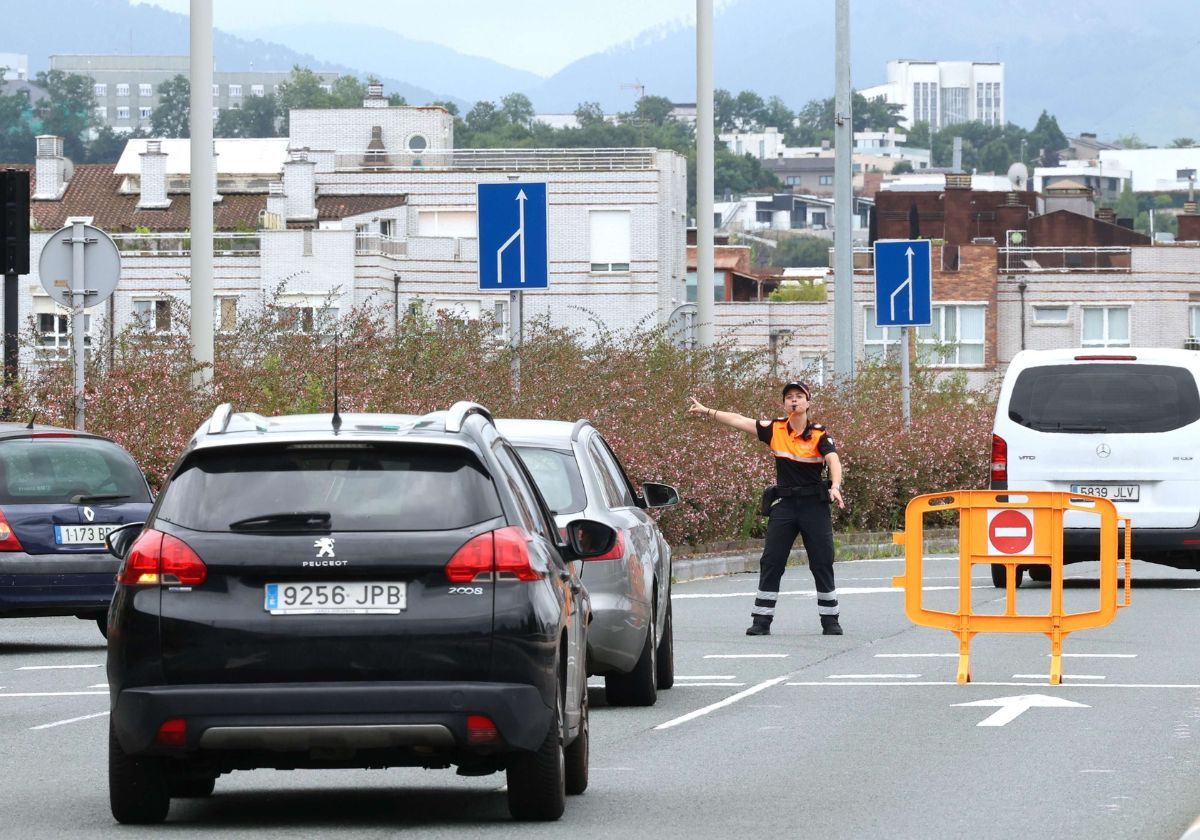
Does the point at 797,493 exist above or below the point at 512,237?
below

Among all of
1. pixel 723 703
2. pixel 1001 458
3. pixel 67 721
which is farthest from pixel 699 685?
pixel 1001 458

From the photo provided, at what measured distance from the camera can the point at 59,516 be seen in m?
17.7

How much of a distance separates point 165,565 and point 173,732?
0.58 metres

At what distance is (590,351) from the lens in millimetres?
30312

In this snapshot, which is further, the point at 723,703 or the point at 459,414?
the point at 723,703

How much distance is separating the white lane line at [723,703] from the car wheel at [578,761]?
2562 millimetres

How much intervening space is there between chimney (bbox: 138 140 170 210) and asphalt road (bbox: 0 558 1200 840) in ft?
264

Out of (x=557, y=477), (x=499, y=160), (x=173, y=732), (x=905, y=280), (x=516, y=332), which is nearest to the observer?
(x=173, y=732)

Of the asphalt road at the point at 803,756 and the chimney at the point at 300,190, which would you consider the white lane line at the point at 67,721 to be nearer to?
the asphalt road at the point at 803,756

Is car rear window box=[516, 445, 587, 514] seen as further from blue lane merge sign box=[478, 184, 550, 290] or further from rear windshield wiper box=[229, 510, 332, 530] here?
blue lane merge sign box=[478, 184, 550, 290]

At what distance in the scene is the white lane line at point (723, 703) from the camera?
12922 millimetres

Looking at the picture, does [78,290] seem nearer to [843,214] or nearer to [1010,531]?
[1010,531]

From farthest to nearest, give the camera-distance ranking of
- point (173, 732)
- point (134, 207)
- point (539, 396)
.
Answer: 1. point (134, 207)
2. point (539, 396)
3. point (173, 732)

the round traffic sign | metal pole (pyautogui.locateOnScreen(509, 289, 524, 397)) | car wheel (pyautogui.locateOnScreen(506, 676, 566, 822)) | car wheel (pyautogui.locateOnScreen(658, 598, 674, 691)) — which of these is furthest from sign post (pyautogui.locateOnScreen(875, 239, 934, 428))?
car wheel (pyautogui.locateOnScreen(506, 676, 566, 822))
